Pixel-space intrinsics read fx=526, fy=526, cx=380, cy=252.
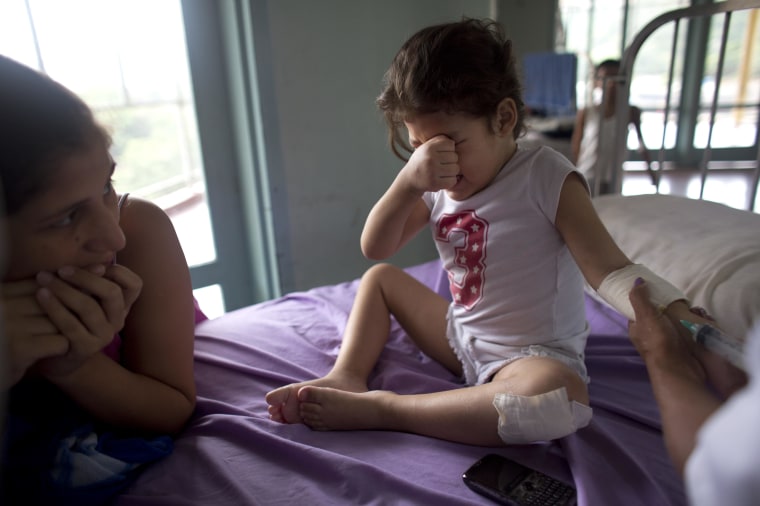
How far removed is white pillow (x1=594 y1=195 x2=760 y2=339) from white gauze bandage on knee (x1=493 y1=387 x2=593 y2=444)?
1.18 feet

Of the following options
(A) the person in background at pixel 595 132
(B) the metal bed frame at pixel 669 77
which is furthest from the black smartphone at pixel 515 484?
(A) the person in background at pixel 595 132

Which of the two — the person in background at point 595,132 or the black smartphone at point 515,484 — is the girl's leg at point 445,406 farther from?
the person in background at point 595,132

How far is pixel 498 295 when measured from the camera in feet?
3.12

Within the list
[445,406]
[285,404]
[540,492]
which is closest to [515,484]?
[540,492]

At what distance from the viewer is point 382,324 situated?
43.2 inches

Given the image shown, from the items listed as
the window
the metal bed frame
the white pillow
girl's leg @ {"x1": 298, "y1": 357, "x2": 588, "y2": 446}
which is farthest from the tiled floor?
girl's leg @ {"x1": 298, "y1": 357, "x2": 588, "y2": 446}

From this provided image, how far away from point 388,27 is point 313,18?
0.97 feet

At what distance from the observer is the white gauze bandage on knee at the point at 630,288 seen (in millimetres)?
687

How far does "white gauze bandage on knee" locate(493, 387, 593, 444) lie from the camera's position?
737mm

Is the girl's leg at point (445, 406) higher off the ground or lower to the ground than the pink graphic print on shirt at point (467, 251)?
lower

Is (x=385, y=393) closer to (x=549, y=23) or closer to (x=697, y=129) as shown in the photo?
(x=549, y=23)

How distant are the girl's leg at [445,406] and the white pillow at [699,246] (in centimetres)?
34

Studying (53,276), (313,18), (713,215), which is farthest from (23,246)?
(313,18)

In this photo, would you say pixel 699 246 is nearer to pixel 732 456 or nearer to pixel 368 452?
pixel 368 452
